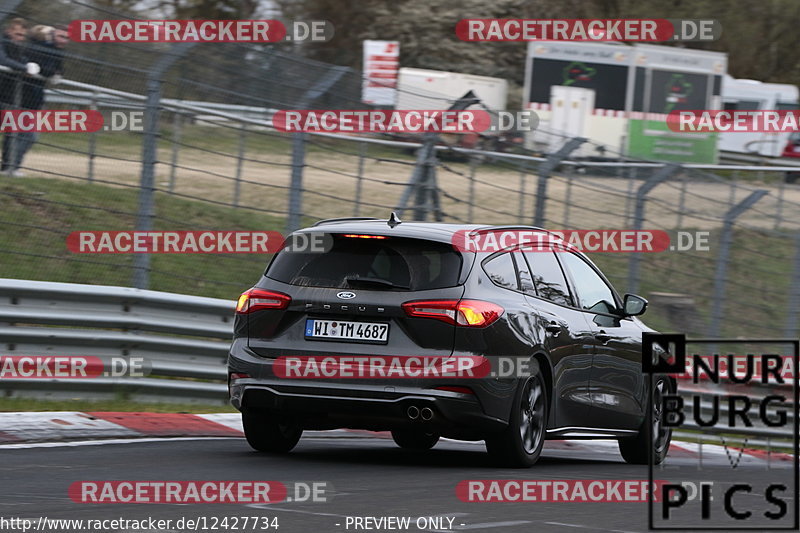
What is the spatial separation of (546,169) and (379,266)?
6.05m

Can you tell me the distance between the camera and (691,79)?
129ft

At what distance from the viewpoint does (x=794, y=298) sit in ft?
51.7

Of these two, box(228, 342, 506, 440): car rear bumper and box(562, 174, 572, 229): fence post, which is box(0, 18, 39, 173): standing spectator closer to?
box(228, 342, 506, 440): car rear bumper

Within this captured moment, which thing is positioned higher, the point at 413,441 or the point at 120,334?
the point at 120,334

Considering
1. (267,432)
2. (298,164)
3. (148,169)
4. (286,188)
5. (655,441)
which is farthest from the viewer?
(286,188)

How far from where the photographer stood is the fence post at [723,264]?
15820 mm

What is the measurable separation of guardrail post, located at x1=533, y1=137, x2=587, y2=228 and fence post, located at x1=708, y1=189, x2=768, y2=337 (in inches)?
80.3

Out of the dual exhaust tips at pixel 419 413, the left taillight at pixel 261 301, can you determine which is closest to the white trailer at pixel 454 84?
the left taillight at pixel 261 301

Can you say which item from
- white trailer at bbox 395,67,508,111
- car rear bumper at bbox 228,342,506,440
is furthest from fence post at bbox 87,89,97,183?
white trailer at bbox 395,67,508,111

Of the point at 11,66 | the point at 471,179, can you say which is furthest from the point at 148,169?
the point at 471,179

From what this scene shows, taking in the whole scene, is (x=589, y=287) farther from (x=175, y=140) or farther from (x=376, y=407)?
(x=175, y=140)

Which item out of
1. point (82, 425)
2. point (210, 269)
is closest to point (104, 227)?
point (210, 269)

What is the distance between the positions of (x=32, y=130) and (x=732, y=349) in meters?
8.70

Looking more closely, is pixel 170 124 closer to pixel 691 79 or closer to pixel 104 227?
pixel 104 227
